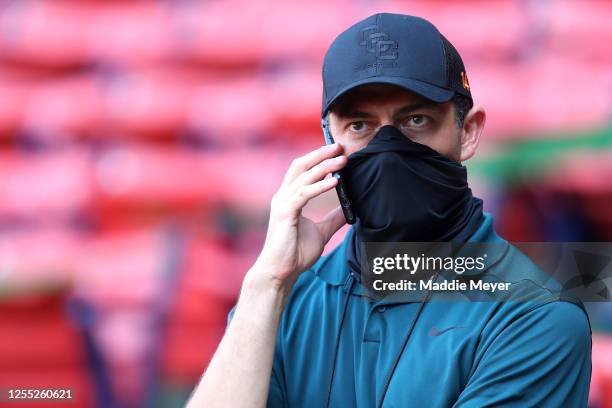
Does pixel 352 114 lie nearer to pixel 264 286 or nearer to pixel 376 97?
pixel 376 97

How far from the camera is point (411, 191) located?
64.2 inches

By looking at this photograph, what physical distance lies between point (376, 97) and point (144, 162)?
1638 mm

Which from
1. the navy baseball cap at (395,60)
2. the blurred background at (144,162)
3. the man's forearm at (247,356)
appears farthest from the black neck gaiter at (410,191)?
the blurred background at (144,162)

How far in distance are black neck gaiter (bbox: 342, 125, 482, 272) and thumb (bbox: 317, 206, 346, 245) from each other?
91mm

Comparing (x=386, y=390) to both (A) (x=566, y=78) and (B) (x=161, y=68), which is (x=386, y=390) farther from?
(B) (x=161, y=68)

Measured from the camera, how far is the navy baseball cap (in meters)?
1.59

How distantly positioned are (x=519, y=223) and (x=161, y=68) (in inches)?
54.0

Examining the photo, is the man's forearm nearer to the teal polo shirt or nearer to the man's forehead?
the teal polo shirt

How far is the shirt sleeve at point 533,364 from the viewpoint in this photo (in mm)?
1424

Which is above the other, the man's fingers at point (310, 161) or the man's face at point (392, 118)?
the man's face at point (392, 118)

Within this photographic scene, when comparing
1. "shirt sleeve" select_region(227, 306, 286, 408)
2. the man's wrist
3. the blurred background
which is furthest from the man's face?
the blurred background

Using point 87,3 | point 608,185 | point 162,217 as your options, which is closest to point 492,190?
point 608,185

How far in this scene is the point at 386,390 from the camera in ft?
4.93

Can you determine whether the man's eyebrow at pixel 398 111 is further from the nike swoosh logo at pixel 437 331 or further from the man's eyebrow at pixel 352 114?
the nike swoosh logo at pixel 437 331
